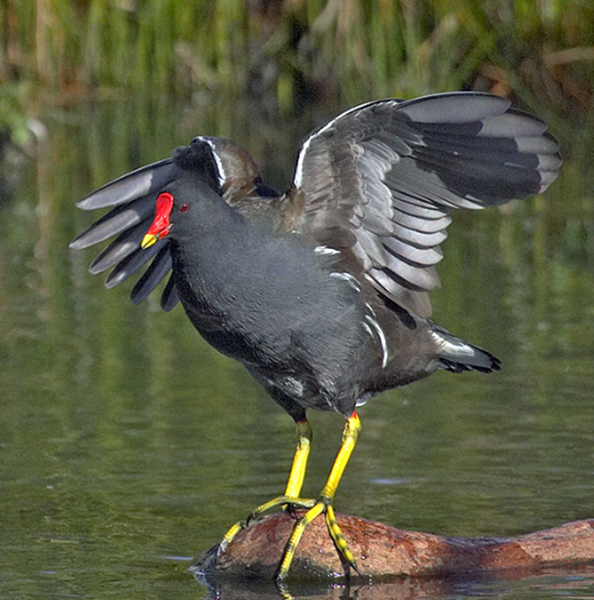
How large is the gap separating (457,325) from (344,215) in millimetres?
2964

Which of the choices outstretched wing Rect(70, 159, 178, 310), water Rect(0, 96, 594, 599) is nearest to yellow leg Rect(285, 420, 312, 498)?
water Rect(0, 96, 594, 599)

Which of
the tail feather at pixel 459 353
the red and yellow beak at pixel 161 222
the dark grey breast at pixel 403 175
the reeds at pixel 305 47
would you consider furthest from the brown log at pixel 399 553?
the reeds at pixel 305 47

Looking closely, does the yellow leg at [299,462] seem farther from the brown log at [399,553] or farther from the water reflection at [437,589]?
the water reflection at [437,589]

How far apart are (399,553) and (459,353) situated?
2.70 feet

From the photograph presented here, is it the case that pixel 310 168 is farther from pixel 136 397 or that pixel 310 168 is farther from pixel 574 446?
pixel 136 397

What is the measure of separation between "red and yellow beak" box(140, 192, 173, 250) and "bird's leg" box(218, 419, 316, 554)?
87cm

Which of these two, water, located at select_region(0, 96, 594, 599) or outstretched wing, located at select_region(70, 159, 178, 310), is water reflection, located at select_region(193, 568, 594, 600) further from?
outstretched wing, located at select_region(70, 159, 178, 310)

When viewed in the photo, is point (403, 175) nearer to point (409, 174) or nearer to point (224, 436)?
point (409, 174)

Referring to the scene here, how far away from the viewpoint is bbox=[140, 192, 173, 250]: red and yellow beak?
464 centimetres

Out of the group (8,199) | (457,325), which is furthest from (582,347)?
(8,199)

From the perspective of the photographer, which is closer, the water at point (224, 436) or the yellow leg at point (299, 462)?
the water at point (224, 436)

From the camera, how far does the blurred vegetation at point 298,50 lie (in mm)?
14289

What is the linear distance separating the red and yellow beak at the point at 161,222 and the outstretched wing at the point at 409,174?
0.42m

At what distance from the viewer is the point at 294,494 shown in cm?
502
